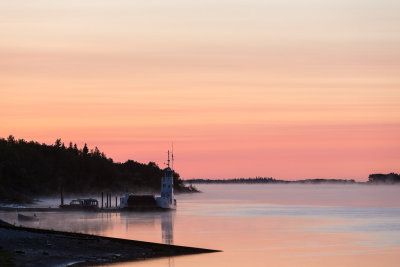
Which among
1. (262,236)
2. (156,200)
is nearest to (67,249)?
(262,236)

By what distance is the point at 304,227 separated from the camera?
347 feet

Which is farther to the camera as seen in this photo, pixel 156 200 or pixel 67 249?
pixel 156 200

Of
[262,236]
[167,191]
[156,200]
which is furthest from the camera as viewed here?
[167,191]

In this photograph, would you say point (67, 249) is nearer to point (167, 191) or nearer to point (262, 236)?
point (262, 236)

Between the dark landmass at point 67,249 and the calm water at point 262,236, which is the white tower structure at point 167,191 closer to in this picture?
the calm water at point 262,236

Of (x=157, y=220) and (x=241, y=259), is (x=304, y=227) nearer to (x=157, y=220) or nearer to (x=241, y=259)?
(x=157, y=220)

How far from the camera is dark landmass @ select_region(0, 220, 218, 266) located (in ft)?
178

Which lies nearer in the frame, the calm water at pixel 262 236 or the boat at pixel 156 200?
the calm water at pixel 262 236

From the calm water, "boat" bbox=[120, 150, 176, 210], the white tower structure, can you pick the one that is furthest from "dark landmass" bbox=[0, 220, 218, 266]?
the white tower structure

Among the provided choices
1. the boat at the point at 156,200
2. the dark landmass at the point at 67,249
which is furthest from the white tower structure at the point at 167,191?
the dark landmass at the point at 67,249

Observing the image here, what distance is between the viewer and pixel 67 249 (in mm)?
59188

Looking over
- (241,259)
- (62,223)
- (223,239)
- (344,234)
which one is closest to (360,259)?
(241,259)

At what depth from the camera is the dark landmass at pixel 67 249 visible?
178 feet

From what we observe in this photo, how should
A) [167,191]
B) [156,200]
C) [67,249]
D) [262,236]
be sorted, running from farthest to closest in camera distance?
[167,191]
[156,200]
[262,236]
[67,249]
